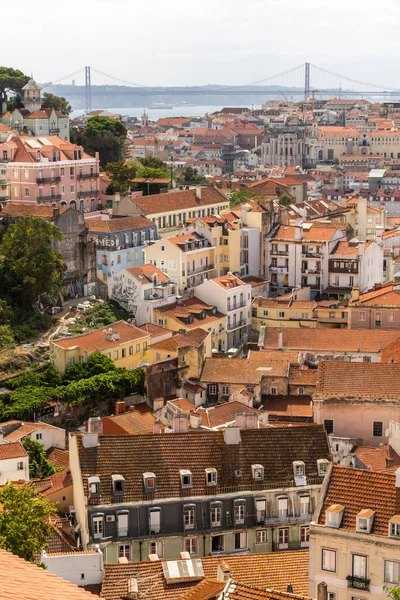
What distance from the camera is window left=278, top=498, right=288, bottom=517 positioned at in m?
30.4

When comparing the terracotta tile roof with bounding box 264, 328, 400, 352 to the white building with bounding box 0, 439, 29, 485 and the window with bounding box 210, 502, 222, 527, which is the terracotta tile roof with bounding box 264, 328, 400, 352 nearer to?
the white building with bounding box 0, 439, 29, 485

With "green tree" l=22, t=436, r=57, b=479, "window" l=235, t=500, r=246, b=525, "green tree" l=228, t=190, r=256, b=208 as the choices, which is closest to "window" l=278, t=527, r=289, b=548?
"window" l=235, t=500, r=246, b=525

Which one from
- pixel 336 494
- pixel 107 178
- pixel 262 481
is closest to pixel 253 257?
pixel 107 178

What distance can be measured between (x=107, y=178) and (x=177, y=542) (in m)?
45.8

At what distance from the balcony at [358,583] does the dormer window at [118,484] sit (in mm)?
8012

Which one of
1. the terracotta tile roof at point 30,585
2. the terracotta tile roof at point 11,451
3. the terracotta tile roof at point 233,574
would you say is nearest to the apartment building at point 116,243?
the terracotta tile roof at point 11,451

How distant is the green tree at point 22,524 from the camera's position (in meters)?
23.8

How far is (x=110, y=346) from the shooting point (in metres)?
48.7

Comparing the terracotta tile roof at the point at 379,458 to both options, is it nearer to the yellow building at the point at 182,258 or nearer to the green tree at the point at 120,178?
the yellow building at the point at 182,258

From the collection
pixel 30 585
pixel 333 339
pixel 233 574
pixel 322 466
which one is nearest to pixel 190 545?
pixel 322 466

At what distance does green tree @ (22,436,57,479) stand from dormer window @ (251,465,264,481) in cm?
1004

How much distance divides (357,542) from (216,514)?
727 centimetres

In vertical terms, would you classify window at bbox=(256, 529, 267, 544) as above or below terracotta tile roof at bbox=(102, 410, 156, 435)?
below

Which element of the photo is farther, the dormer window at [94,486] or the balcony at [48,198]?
the balcony at [48,198]
